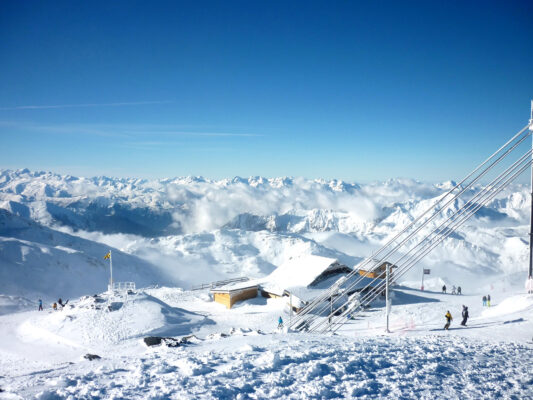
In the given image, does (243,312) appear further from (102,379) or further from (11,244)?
(11,244)

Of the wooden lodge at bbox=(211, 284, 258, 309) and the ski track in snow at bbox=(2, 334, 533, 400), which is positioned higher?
the ski track in snow at bbox=(2, 334, 533, 400)

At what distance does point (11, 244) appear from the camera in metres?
65.6

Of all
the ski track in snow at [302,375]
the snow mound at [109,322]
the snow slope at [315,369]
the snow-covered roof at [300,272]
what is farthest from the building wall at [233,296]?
the ski track in snow at [302,375]

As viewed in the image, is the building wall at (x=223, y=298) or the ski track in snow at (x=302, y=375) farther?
the building wall at (x=223, y=298)

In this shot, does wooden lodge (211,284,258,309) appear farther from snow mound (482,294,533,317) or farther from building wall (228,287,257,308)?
snow mound (482,294,533,317)

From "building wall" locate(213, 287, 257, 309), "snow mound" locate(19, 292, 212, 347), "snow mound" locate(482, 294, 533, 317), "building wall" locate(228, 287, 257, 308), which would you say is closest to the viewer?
"snow mound" locate(482, 294, 533, 317)

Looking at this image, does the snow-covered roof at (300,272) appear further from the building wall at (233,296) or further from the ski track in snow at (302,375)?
the ski track in snow at (302,375)

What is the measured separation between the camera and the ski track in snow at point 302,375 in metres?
9.00

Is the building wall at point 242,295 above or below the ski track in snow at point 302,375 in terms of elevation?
below

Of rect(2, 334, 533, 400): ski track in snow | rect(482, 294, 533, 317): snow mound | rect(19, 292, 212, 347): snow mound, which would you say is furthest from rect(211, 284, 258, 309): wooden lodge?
rect(482, 294, 533, 317): snow mound

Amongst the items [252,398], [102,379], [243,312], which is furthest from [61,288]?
[252,398]

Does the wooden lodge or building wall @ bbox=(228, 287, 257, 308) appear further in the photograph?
building wall @ bbox=(228, 287, 257, 308)

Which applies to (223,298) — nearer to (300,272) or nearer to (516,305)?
(300,272)

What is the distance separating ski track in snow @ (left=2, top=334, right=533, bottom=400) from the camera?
900 cm
